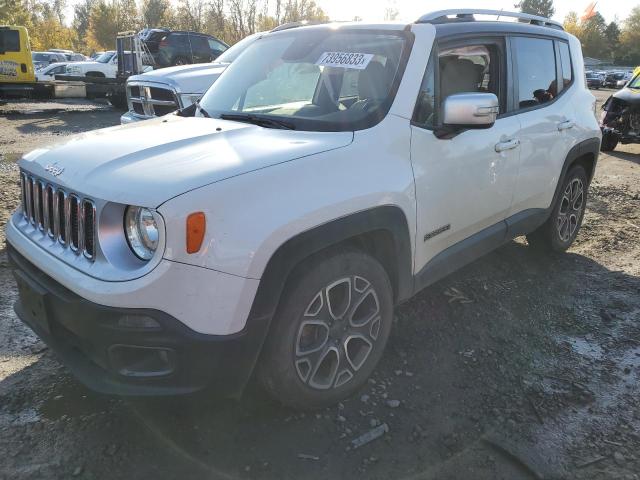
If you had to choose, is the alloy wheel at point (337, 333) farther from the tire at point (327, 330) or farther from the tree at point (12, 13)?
the tree at point (12, 13)

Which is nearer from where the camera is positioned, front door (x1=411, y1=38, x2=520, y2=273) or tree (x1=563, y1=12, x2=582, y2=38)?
front door (x1=411, y1=38, x2=520, y2=273)

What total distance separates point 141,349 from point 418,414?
1.43 meters

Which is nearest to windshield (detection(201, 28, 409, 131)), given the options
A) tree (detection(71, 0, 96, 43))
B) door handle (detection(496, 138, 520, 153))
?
door handle (detection(496, 138, 520, 153))

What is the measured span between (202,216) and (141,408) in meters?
1.22

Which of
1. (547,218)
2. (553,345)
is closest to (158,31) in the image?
(547,218)

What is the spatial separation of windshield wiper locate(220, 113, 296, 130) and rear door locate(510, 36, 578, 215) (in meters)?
1.74

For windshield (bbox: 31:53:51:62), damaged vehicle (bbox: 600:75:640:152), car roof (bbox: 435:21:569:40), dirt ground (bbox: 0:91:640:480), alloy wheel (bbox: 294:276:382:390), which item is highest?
windshield (bbox: 31:53:51:62)

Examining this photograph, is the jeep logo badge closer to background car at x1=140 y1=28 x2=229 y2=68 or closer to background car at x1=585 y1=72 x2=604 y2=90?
background car at x1=140 y1=28 x2=229 y2=68

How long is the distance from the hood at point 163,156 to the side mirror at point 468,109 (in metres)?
0.57

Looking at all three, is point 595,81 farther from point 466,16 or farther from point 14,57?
point 466,16

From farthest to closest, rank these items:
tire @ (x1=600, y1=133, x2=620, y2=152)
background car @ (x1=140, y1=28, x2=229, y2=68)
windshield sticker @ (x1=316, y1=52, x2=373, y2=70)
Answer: background car @ (x1=140, y1=28, x2=229, y2=68), tire @ (x1=600, y1=133, x2=620, y2=152), windshield sticker @ (x1=316, y1=52, x2=373, y2=70)

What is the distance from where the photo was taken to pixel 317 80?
327 centimetres

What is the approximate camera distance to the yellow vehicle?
1636 centimetres

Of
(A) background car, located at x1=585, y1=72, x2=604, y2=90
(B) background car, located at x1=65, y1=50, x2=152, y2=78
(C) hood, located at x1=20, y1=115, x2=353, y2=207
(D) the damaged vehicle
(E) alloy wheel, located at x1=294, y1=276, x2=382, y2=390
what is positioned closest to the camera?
(C) hood, located at x1=20, y1=115, x2=353, y2=207
